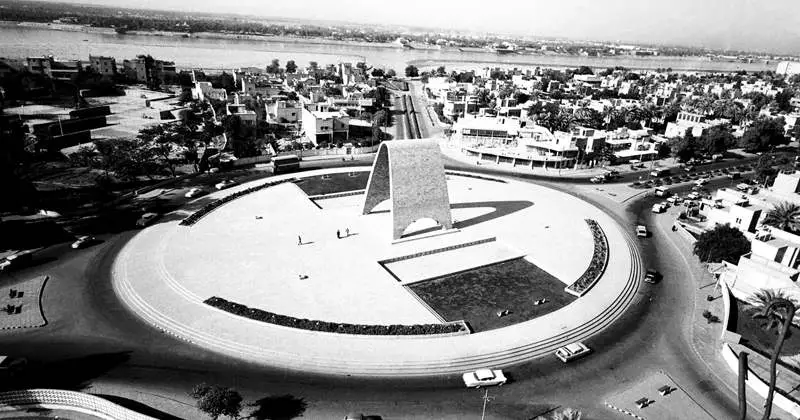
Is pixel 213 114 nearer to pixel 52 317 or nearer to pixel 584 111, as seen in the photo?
pixel 52 317

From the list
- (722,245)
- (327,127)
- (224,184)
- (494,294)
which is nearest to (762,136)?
(722,245)

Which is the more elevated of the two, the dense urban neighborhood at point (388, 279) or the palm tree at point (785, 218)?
the palm tree at point (785, 218)

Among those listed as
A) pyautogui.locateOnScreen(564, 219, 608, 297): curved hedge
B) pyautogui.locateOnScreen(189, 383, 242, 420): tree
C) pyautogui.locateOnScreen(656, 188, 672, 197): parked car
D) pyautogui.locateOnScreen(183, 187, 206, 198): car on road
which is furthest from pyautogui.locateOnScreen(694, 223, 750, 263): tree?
pyautogui.locateOnScreen(183, 187, 206, 198): car on road

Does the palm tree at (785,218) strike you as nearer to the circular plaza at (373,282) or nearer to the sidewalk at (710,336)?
the sidewalk at (710,336)

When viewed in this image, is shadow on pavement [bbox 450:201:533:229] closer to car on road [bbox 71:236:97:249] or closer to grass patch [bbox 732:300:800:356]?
grass patch [bbox 732:300:800:356]

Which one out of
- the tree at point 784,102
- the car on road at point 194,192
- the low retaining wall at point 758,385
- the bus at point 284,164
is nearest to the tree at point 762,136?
the tree at point 784,102

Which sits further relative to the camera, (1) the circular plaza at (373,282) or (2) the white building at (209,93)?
(2) the white building at (209,93)
